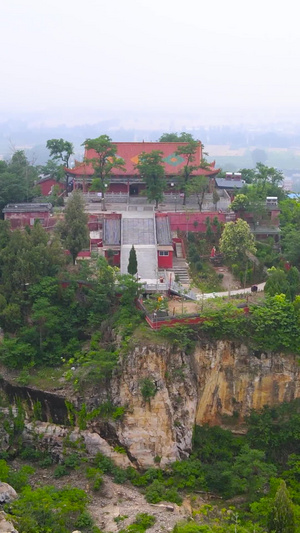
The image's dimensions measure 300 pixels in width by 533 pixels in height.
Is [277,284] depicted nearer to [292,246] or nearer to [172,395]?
[292,246]

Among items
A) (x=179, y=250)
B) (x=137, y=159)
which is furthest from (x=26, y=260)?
(x=137, y=159)

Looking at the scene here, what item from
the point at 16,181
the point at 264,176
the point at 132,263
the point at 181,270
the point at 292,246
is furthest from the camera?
the point at 264,176

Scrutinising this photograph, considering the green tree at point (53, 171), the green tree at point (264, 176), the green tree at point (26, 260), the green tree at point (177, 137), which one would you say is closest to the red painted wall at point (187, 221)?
the green tree at point (264, 176)

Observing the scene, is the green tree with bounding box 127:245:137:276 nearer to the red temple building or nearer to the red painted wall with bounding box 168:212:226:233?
the red painted wall with bounding box 168:212:226:233

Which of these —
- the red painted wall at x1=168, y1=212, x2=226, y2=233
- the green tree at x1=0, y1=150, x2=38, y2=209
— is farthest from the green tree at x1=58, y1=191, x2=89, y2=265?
the green tree at x1=0, y1=150, x2=38, y2=209

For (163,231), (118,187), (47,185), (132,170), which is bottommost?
(163,231)

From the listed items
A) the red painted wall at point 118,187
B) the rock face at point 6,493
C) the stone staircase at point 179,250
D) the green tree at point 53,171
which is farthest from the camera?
the green tree at point 53,171

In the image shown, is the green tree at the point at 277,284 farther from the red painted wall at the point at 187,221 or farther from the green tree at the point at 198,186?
the green tree at the point at 198,186
